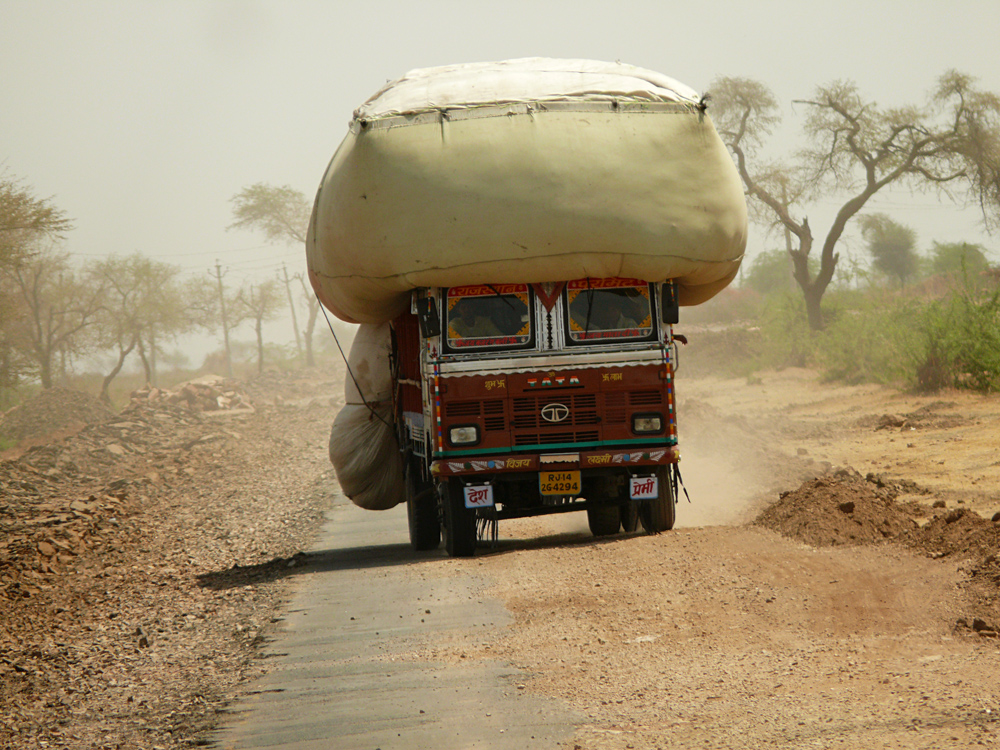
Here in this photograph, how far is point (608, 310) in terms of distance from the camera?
8609mm

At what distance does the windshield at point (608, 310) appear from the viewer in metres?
8.54

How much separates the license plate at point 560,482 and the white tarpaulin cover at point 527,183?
162cm

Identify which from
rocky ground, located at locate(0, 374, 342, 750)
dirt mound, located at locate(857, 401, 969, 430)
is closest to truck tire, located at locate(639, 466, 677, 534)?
rocky ground, located at locate(0, 374, 342, 750)

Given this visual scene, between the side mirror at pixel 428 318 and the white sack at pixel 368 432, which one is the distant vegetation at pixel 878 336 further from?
the side mirror at pixel 428 318

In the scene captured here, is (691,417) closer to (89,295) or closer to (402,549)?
(402,549)

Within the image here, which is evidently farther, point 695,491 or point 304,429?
point 304,429

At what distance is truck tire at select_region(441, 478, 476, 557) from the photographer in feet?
28.3

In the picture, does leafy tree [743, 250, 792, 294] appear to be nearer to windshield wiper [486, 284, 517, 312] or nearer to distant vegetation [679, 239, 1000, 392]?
distant vegetation [679, 239, 1000, 392]

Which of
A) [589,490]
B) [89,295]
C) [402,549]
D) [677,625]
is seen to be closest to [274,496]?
[402,549]

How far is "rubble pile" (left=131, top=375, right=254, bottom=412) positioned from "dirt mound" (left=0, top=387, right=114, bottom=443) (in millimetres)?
1997

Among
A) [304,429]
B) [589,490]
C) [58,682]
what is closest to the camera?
[58,682]

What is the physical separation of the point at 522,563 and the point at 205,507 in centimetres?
785

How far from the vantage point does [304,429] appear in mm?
28719

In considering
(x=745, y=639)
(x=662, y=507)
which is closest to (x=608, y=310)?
(x=662, y=507)
